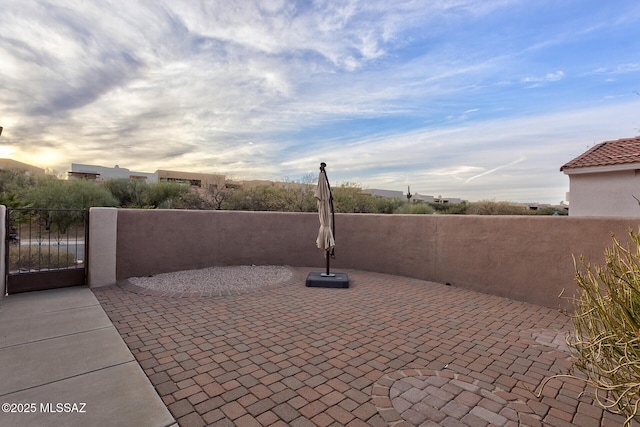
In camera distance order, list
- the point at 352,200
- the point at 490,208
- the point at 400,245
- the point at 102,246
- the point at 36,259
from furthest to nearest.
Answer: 1. the point at 490,208
2. the point at 352,200
3. the point at 400,245
4. the point at 36,259
5. the point at 102,246

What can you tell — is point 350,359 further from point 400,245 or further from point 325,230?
point 400,245

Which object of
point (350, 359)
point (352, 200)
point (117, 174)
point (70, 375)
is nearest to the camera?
point (70, 375)

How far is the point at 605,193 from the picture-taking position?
830 centimetres

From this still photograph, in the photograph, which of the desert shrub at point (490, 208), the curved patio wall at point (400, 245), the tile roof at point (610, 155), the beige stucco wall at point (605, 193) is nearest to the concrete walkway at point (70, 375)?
the curved patio wall at point (400, 245)

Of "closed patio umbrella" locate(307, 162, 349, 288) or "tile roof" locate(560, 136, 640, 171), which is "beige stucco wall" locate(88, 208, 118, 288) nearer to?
"closed patio umbrella" locate(307, 162, 349, 288)

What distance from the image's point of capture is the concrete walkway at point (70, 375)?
219 centimetres

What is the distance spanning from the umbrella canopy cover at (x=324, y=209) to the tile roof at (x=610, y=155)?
782cm

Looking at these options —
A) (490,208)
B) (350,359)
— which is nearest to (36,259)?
(350,359)

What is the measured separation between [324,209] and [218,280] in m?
2.70

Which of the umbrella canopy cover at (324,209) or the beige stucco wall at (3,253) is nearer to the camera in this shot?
the beige stucco wall at (3,253)

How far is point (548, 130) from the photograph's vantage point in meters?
9.29

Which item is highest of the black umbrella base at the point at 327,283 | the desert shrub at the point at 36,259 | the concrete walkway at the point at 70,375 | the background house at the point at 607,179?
the background house at the point at 607,179

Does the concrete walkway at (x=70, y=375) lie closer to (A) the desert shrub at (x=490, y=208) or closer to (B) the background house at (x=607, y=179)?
(B) the background house at (x=607, y=179)

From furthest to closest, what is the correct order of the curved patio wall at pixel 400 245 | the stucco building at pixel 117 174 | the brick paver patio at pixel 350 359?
the stucco building at pixel 117 174 < the curved patio wall at pixel 400 245 < the brick paver patio at pixel 350 359
